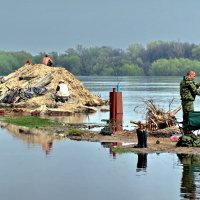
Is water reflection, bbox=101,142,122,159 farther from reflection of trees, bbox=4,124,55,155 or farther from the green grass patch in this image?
the green grass patch

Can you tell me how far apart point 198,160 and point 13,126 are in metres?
12.4

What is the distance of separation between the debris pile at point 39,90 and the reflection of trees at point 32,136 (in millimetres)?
14766

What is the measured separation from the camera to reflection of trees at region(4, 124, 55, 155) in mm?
23656

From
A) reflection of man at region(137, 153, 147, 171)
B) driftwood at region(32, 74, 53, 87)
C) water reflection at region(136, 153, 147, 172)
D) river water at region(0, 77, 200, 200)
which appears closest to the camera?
river water at region(0, 77, 200, 200)

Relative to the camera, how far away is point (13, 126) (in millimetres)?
30859

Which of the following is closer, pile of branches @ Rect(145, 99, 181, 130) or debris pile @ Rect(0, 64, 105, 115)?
pile of branches @ Rect(145, 99, 181, 130)

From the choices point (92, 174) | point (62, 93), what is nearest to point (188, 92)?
point (92, 174)

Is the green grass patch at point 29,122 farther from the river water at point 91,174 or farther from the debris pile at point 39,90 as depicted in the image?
the debris pile at point 39,90

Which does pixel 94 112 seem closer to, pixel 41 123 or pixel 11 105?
pixel 11 105

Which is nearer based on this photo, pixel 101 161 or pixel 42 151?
pixel 101 161

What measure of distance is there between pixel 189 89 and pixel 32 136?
5.95 metres

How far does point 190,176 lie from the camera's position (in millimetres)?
17172

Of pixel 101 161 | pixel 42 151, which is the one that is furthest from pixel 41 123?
pixel 101 161

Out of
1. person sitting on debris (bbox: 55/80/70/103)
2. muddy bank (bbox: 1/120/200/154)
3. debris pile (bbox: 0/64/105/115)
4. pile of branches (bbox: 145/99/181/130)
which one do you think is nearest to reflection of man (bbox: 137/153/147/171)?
muddy bank (bbox: 1/120/200/154)
